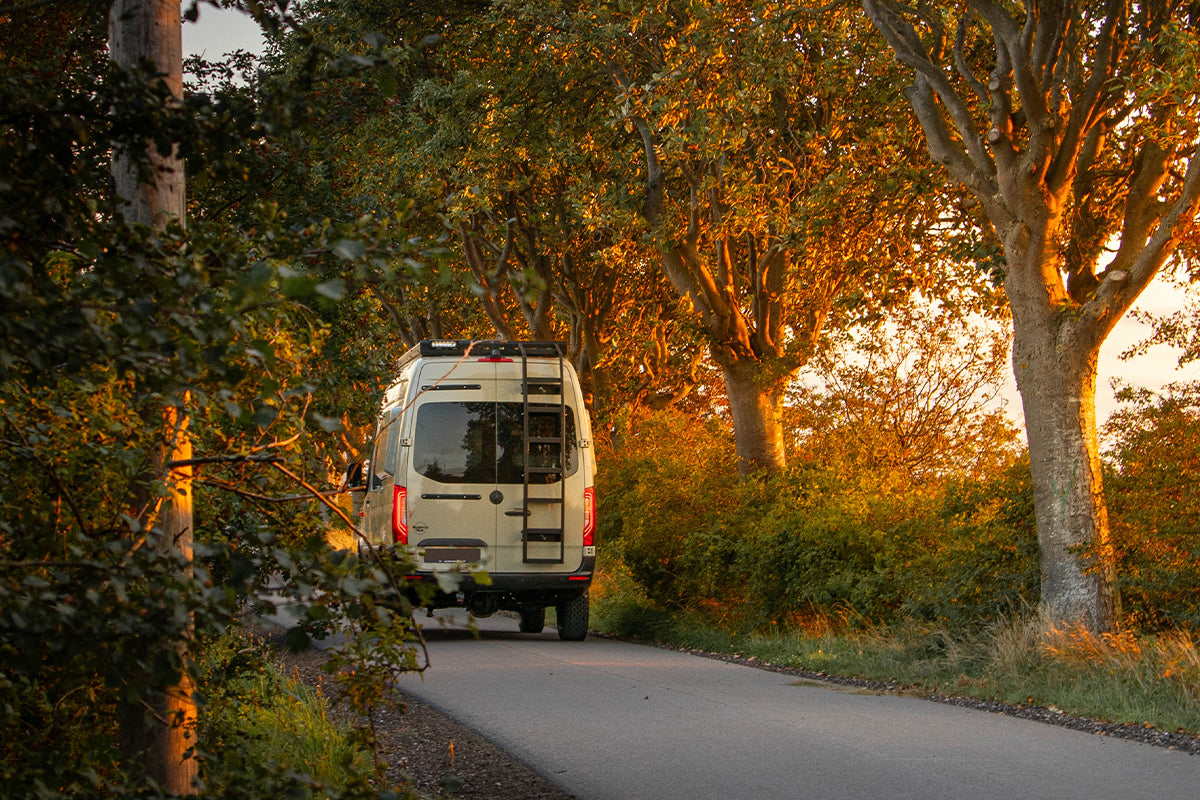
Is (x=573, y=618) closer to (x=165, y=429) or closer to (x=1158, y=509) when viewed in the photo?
(x=1158, y=509)

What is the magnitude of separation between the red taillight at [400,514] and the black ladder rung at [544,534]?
55.9 inches

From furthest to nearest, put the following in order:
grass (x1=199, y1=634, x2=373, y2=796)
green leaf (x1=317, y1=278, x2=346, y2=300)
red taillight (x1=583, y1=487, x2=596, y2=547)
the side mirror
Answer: red taillight (x1=583, y1=487, x2=596, y2=547) < the side mirror < grass (x1=199, y1=634, x2=373, y2=796) < green leaf (x1=317, y1=278, x2=346, y2=300)

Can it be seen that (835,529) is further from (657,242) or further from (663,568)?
(657,242)

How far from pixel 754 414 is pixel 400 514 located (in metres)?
6.43

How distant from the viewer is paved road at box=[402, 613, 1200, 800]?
6535mm

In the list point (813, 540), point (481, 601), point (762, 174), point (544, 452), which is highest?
point (762, 174)

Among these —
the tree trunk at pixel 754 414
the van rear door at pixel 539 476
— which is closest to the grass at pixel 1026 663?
the van rear door at pixel 539 476

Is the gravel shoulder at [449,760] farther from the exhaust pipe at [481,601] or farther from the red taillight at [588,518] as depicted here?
the red taillight at [588,518]

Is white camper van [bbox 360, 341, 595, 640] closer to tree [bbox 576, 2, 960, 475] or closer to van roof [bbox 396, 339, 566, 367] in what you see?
van roof [bbox 396, 339, 566, 367]

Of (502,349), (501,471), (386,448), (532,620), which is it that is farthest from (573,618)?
(502,349)

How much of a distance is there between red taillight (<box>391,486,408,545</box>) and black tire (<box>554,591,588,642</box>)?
94.9 inches

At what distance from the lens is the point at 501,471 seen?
14.8m

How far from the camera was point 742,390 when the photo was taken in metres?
18.9

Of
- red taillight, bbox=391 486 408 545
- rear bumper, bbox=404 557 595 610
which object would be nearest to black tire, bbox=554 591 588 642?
rear bumper, bbox=404 557 595 610
